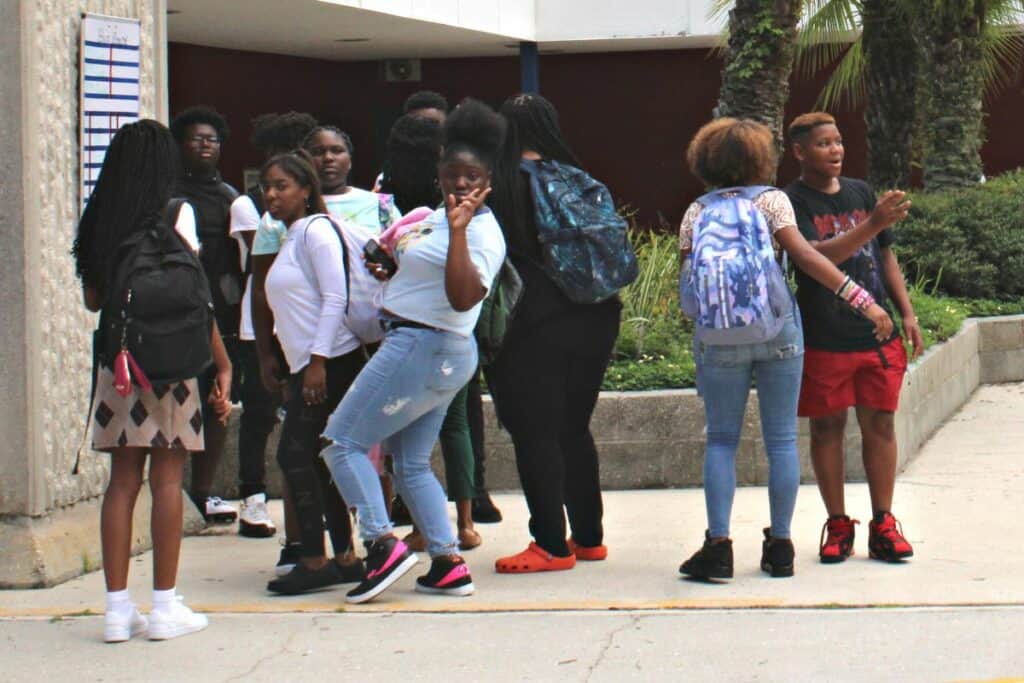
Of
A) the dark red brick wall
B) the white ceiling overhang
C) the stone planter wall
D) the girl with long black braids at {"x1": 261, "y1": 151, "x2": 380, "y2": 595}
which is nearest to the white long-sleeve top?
the girl with long black braids at {"x1": 261, "y1": 151, "x2": 380, "y2": 595}

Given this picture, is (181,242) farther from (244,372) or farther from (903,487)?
(903,487)

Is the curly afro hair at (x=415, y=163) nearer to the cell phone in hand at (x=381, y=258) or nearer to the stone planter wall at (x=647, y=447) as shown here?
the cell phone in hand at (x=381, y=258)

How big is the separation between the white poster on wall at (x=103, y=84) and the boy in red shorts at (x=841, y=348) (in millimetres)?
2723

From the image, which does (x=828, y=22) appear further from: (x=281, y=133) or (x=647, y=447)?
(x=281, y=133)

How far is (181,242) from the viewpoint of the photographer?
5840 mm

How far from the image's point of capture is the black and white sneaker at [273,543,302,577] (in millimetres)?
6734

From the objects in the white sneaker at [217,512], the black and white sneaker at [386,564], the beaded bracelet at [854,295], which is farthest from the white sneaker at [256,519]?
the beaded bracelet at [854,295]

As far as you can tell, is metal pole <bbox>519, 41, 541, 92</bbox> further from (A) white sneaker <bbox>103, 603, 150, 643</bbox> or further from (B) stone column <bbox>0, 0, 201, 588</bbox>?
(A) white sneaker <bbox>103, 603, 150, 643</bbox>

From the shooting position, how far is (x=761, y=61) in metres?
12.4

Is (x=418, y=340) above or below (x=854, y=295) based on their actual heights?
below

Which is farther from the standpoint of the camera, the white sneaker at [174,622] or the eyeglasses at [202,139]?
the eyeglasses at [202,139]

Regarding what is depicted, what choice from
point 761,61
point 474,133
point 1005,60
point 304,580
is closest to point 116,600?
point 304,580

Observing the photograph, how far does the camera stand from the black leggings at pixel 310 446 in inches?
251

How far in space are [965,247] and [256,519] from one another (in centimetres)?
723
